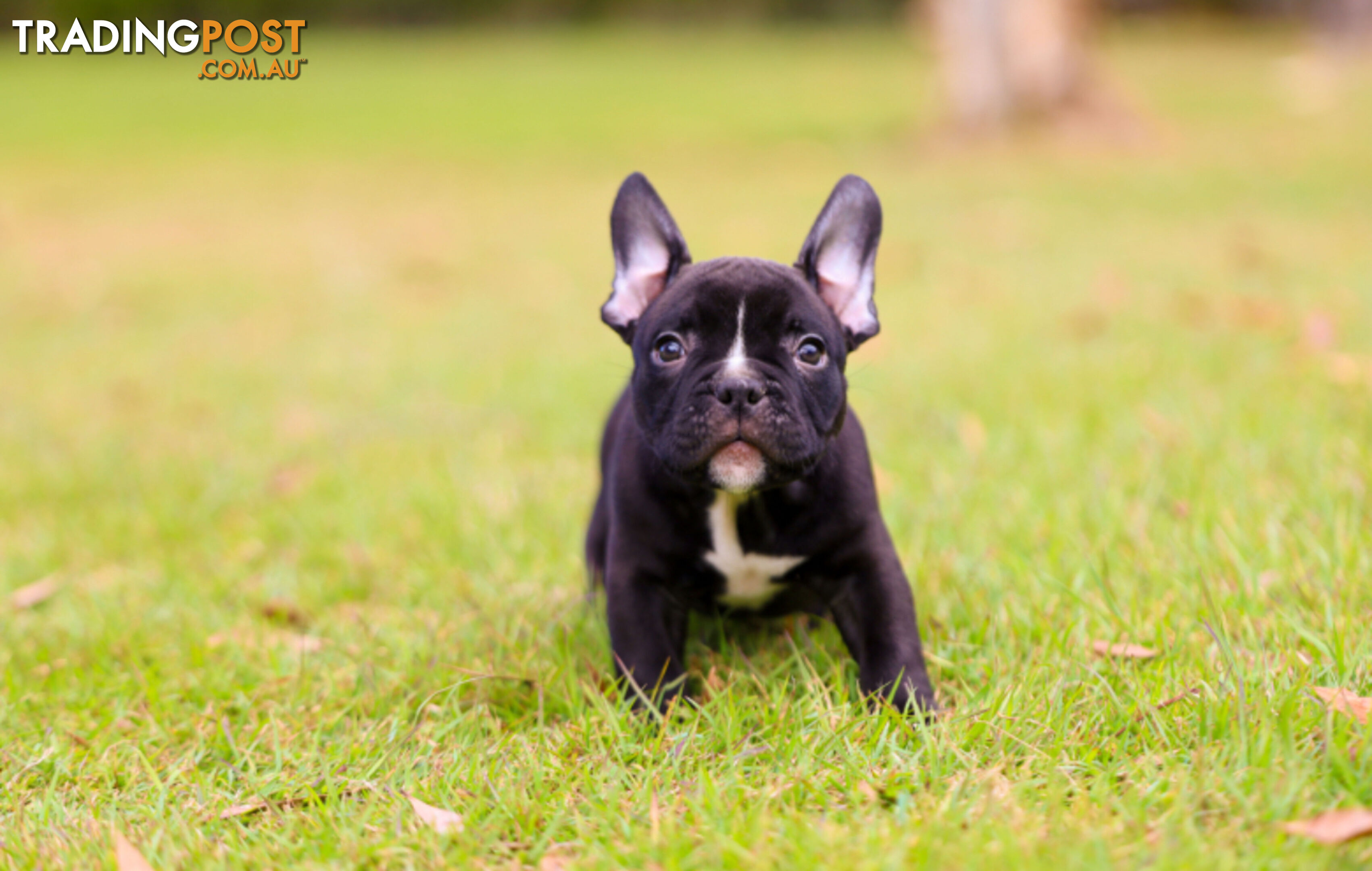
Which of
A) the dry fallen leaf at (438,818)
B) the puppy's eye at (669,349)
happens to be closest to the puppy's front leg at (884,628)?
the puppy's eye at (669,349)

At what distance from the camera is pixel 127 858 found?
2197 mm

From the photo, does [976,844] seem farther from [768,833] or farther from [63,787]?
[63,787]

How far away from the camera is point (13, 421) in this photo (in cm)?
606

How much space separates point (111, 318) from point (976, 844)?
8.25 m

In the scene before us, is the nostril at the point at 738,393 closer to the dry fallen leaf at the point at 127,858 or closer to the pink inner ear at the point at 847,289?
the pink inner ear at the point at 847,289

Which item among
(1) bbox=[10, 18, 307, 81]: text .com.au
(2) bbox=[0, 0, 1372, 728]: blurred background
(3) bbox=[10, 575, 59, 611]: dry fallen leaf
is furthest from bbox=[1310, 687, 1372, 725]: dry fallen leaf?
(1) bbox=[10, 18, 307, 81]: text .com.au

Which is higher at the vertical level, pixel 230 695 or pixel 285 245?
pixel 285 245

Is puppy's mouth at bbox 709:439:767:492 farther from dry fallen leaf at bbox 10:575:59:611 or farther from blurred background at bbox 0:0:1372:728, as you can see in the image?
dry fallen leaf at bbox 10:575:59:611

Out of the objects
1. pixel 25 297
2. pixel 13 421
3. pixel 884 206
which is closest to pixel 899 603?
pixel 13 421

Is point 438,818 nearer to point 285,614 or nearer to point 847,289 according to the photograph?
point 847,289

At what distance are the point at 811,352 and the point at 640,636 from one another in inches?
29.0

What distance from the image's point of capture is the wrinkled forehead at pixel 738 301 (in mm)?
2578

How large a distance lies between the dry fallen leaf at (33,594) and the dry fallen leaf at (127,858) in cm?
187

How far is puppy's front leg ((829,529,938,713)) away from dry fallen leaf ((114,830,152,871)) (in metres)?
1.44
